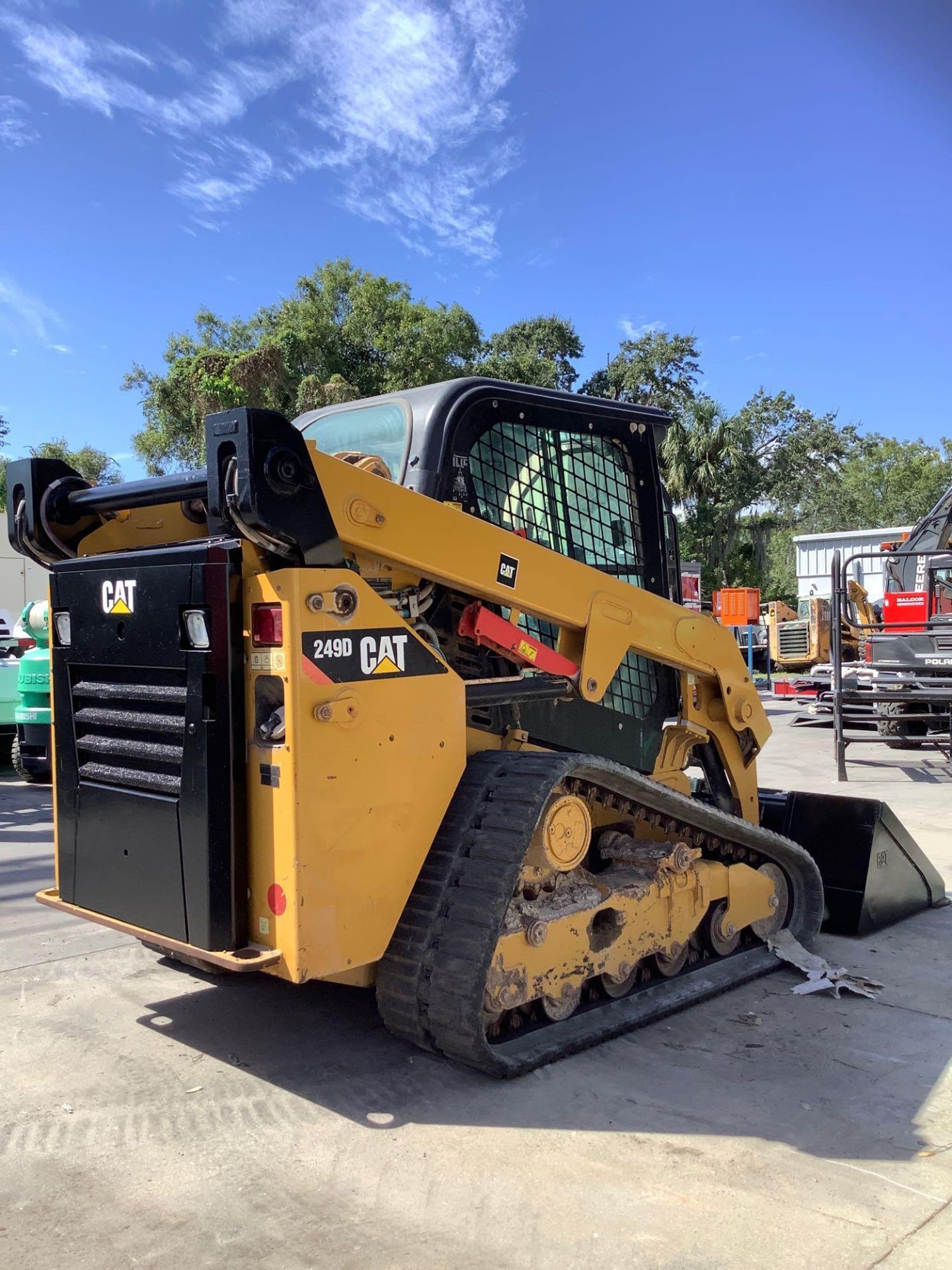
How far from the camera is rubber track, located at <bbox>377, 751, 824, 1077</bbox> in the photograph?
10.9 ft

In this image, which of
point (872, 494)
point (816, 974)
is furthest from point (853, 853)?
point (872, 494)

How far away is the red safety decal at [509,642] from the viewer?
12.6 ft

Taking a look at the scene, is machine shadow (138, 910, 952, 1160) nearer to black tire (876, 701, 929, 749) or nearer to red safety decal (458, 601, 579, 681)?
red safety decal (458, 601, 579, 681)

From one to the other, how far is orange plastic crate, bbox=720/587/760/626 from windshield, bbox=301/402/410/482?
730 inches

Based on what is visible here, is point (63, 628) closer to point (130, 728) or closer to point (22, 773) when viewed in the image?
point (130, 728)

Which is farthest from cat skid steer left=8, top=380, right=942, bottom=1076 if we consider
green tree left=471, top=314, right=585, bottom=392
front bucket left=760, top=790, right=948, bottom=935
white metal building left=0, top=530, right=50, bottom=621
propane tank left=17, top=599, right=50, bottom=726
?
green tree left=471, top=314, right=585, bottom=392

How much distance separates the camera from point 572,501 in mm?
4523

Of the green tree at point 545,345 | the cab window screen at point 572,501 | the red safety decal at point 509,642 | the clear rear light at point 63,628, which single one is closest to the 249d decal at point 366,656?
the red safety decal at point 509,642

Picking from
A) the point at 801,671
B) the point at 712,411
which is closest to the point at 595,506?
the point at 801,671

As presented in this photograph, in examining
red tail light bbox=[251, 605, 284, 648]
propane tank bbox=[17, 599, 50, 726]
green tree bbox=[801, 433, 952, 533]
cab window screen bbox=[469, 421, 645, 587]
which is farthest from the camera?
green tree bbox=[801, 433, 952, 533]

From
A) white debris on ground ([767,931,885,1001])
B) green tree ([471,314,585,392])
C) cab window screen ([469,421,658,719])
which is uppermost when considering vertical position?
green tree ([471,314,585,392])

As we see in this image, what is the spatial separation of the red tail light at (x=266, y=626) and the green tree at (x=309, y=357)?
22833 mm

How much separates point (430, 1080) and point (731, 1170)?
1050 millimetres

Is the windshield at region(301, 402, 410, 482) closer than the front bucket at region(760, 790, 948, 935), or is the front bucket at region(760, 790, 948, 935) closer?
the windshield at region(301, 402, 410, 482)
